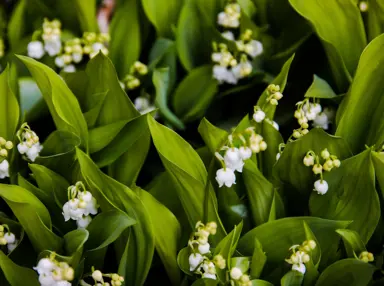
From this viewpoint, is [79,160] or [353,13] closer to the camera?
[79,160]

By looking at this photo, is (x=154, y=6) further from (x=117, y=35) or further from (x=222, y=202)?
(x=222, y=202)

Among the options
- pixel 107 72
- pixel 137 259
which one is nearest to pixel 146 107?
pixel 107 72

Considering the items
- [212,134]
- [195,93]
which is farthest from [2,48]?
[212,134]

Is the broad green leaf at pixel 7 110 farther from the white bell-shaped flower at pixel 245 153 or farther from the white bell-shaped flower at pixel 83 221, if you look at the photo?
the white bell-shaped flower at pixel 245 153

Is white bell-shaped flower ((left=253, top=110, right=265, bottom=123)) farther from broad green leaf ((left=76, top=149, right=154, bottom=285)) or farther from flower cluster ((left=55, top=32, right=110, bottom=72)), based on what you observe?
flower cluster ((left=55, top=32, right=110, bottom=72))

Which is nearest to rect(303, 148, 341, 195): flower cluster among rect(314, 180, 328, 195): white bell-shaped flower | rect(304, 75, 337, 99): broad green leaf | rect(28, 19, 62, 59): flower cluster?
rect(314, 180, 328, 195): white bell-shaped flower

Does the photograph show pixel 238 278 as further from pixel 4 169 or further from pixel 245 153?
pixel 4 169

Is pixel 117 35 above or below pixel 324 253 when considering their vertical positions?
above
